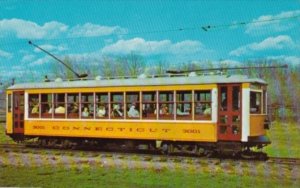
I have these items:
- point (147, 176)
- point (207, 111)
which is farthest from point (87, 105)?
point (147, 176)

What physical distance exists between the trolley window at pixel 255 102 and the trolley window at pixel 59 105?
6864mm

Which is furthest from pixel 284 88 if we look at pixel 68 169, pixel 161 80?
pixel 68 169

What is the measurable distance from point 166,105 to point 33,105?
232 inches

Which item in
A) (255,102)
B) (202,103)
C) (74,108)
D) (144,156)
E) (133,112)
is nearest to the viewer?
(255,102)

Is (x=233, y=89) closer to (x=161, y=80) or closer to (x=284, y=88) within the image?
(x=161, y=80)

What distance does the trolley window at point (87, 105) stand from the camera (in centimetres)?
1691

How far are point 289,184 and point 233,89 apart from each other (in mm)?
4926

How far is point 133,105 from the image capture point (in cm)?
1593

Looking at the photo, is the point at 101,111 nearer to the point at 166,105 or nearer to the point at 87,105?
the point at 87,105

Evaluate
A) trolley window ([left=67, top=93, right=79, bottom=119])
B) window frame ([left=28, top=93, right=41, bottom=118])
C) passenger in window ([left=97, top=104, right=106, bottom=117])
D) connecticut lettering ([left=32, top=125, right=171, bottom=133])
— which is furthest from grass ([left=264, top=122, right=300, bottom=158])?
window frame ([left=28, top=93, right=41, bottom=118])

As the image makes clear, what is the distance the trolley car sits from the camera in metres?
14.2

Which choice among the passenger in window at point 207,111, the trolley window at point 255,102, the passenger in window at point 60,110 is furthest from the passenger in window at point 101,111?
the trolley window at point 255,102

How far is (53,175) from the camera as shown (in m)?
10.9

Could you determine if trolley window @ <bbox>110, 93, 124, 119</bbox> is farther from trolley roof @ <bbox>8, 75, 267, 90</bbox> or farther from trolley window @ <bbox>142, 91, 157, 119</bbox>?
trolley window @ <bbox>142, 91, 157, 119</bbox>
